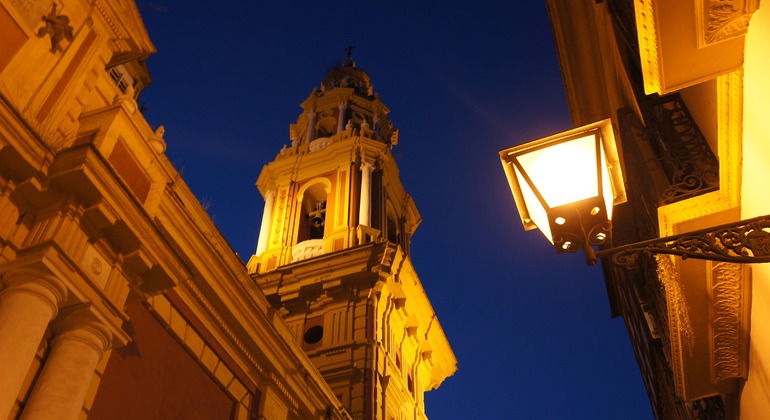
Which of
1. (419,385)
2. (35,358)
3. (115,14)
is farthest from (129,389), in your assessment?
(419,385)

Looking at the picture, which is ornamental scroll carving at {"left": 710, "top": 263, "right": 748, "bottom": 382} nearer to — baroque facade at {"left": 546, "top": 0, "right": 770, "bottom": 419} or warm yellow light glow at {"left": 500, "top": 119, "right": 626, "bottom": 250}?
baroque facade at {"left": 546, "top": 0, "right": 770, "bottom": 419}

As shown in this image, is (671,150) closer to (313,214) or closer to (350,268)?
(350,268)

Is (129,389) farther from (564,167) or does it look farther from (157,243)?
(564,167)

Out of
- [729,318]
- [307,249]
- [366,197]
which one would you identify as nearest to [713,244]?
[729,318]

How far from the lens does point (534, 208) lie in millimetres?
3846

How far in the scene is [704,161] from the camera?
5699mm

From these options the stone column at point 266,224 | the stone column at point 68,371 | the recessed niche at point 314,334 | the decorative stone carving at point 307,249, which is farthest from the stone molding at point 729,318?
the stone column at point 266,224

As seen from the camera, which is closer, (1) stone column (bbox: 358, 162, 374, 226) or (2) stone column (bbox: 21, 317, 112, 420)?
(2) stone column (bbox: 21, 317, 112, 420)

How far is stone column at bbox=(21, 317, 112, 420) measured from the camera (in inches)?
242

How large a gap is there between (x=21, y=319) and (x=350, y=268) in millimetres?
12499

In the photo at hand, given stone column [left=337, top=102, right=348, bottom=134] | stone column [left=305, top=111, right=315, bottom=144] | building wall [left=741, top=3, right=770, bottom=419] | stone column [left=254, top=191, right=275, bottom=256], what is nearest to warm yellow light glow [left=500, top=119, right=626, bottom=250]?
building wall [left=741, top=3, right=770, bottom=419]

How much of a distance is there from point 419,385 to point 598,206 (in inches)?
684

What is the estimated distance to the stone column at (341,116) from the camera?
83.4 ft

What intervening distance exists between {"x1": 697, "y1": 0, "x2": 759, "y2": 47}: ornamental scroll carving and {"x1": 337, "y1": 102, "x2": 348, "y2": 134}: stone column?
20.8 m
